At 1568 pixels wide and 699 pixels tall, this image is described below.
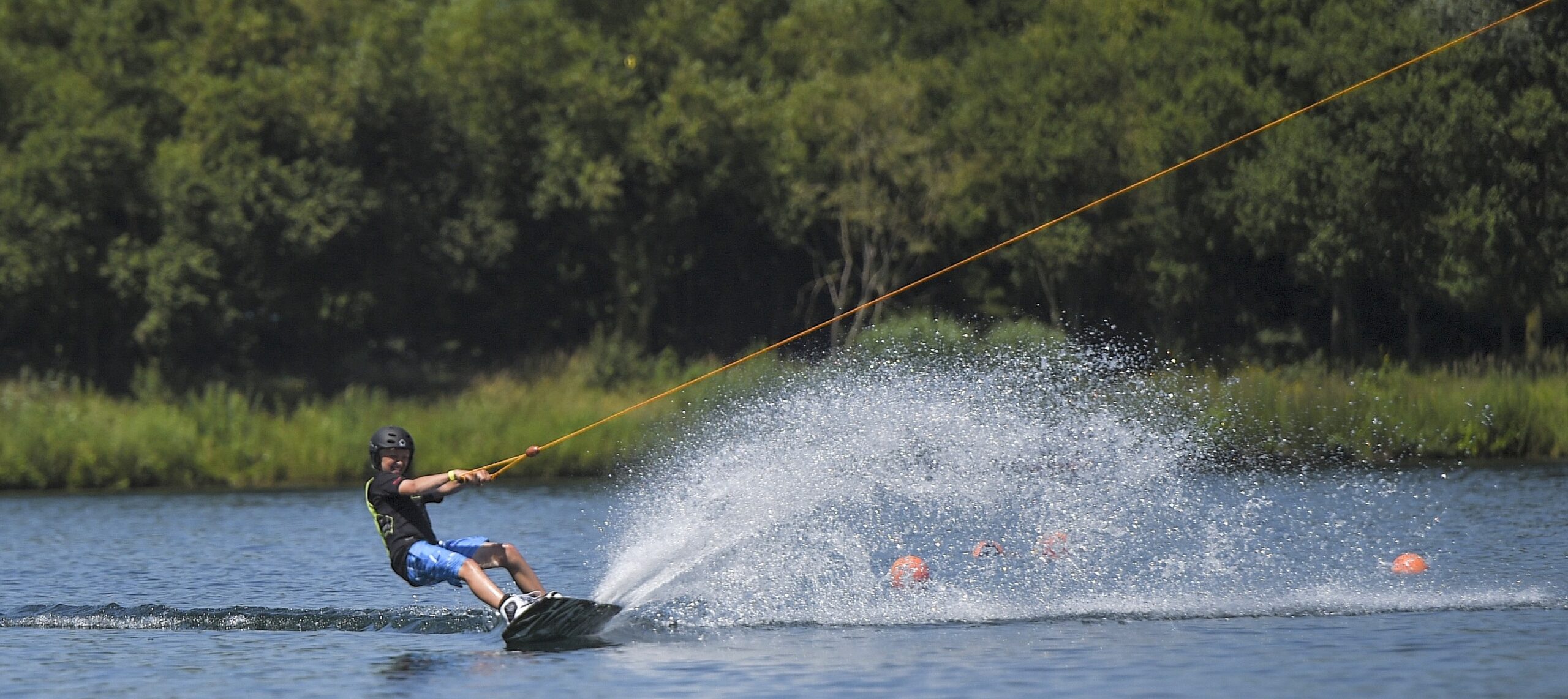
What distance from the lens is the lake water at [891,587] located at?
1189 centimetres

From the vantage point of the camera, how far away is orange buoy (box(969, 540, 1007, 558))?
658 inches

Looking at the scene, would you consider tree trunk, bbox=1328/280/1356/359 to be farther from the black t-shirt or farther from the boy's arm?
the boy's arm

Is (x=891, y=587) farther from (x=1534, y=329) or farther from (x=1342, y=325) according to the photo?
(x=1342, y=325)

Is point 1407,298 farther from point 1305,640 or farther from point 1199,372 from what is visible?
point 1305,640

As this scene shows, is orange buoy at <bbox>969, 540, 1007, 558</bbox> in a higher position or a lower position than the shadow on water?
lower

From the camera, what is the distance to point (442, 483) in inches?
519

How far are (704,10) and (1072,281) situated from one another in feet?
37.4

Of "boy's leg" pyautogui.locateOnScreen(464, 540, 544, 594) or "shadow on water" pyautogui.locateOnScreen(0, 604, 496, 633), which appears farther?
"shadow on water" pyautogui.locateOnScreen(0, 604, 496, 633)

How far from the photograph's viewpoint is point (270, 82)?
45.9 metres

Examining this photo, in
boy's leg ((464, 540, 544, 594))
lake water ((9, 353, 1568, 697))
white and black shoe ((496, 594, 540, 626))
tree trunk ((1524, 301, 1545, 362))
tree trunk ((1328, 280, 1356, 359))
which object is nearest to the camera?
lake water ((9, 353, 1568, 697))

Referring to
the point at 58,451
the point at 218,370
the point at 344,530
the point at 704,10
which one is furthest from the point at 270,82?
the point at 344,530

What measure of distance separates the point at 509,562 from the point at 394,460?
39.4 inches

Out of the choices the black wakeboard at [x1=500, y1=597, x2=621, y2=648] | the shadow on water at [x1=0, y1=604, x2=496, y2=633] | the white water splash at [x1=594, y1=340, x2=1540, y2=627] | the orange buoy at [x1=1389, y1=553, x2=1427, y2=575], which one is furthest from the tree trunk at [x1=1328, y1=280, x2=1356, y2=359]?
the black wakeboard at [x1=500, y1=597, x2=621, y2=648]

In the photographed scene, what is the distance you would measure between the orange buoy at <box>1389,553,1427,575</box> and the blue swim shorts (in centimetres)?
720
